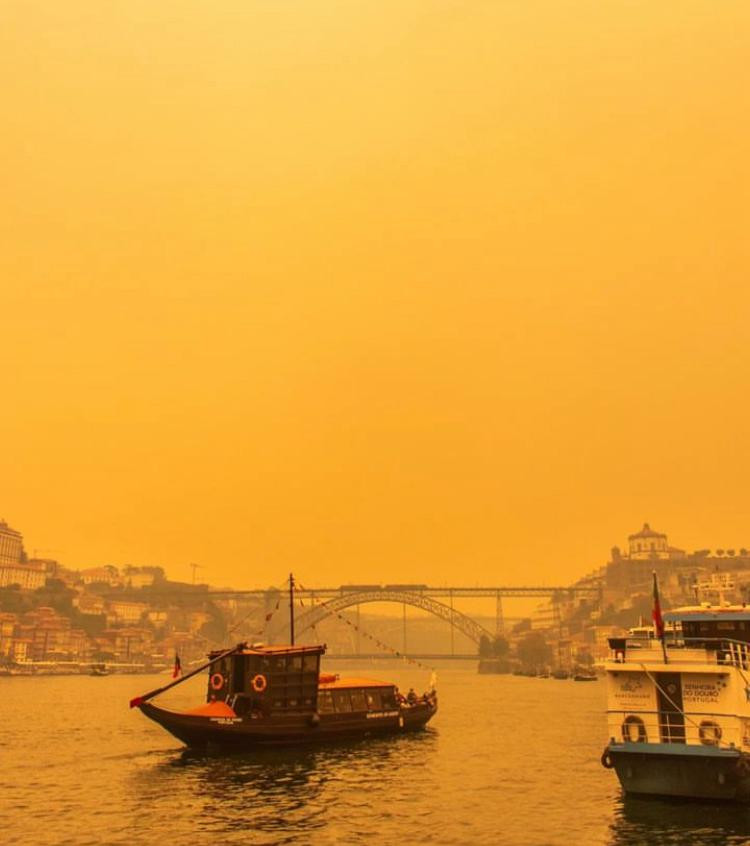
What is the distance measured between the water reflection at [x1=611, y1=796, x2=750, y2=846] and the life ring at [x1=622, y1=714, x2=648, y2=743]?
203cm

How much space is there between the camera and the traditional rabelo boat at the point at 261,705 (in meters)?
43.7

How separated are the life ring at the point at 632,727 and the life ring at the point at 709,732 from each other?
177 centimetres

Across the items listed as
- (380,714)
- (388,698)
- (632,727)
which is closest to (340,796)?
(632,727)

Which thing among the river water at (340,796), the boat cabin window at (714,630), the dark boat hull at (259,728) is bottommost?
the river water at (340,796)

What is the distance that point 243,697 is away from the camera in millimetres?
45719

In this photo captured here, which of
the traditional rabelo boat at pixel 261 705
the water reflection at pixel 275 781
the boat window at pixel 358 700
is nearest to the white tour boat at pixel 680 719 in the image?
the water reflection at pixel 275 781

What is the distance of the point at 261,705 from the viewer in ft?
150

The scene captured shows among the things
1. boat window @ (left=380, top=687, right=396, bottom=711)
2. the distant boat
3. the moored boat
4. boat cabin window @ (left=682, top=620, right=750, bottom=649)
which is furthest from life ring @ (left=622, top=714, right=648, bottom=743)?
the distant boat

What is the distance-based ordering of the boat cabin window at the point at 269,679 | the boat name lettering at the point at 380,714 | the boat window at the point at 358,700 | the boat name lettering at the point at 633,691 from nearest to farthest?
the boat name lettering at the point at 633,691 < the boat cabin window at the point at 269,679 < the boat window at the point at 358,700 < the boat name lettering at the point at 380,714

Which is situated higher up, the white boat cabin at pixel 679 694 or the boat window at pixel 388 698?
the white boat cabin at pixel 679 694

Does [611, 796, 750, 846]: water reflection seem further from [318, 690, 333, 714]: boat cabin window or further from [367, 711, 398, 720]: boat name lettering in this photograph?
[367, 711, 398, 720]: boat name lettering

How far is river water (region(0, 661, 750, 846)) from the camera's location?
27.8m

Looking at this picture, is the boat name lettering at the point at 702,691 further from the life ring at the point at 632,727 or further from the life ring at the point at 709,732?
the life ring at the point at 632,727

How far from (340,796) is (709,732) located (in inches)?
548
